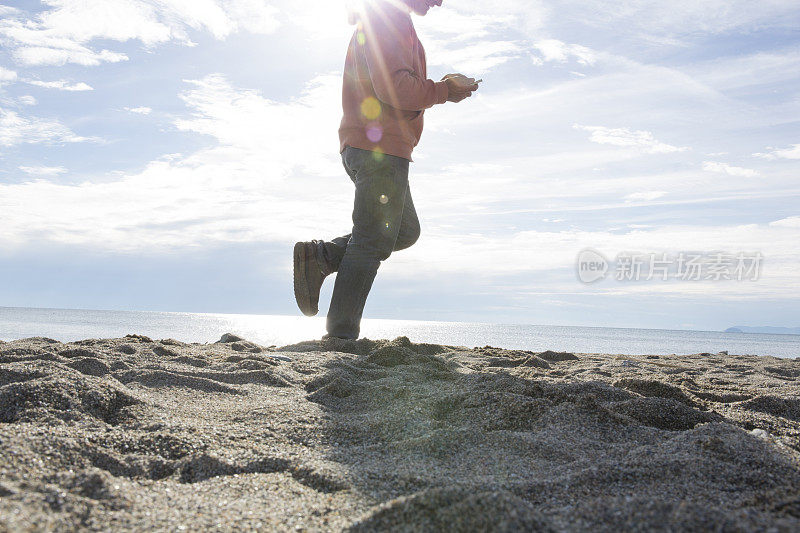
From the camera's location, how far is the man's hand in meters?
3.38

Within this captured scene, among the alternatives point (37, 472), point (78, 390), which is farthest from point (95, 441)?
point (78, 390)

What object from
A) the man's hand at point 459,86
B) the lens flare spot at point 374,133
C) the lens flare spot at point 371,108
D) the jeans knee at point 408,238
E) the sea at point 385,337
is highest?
the man's hand at point 459,86

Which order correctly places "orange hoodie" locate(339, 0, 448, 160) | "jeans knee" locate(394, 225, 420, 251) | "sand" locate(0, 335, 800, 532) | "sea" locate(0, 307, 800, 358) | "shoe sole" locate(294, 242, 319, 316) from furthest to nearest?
"sea" locate(0, 307, 800, 358) → "jeans knee" locate(394, 225, 420, 251) → "shoe sole" locate(294, 242, 319, 316) → "orange hoodie" locate(339, 0, 448, 160) → "sand" locate(0, 335, 800, 532)

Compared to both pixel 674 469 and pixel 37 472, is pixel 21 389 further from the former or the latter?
pixel 674 469

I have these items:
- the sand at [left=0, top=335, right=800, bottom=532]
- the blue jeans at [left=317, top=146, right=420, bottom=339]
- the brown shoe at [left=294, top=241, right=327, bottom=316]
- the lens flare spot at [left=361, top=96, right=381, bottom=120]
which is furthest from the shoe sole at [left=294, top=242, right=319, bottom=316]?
the sand at [left=0, top=335, right=800, bottom=532]

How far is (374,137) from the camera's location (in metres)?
3.51

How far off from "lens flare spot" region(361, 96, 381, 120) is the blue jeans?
0.78ft

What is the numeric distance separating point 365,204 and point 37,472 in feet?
8.80

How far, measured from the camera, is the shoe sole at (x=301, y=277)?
12.3ft

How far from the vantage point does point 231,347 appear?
11.2 feet

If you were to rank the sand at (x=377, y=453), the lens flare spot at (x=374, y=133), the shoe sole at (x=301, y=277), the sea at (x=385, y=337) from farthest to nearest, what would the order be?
the sea at (x=385, y=337) < the shoe sole at (x=301, y=277) < the lens flare spot at (x=374, y=133) < the sand at (x=377, y=453)

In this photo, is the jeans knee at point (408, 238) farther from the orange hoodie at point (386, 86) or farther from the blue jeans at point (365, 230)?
the orange hoodie at point (386, 86)

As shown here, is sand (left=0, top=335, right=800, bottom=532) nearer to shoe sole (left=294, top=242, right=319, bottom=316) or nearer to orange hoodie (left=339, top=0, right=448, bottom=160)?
shoe sole (left=294, top=242, right=319, bottom=316)

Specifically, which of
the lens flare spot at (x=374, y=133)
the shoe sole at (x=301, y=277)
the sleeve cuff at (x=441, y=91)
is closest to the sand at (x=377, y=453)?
the shoe sole at (x=301, y=277)
